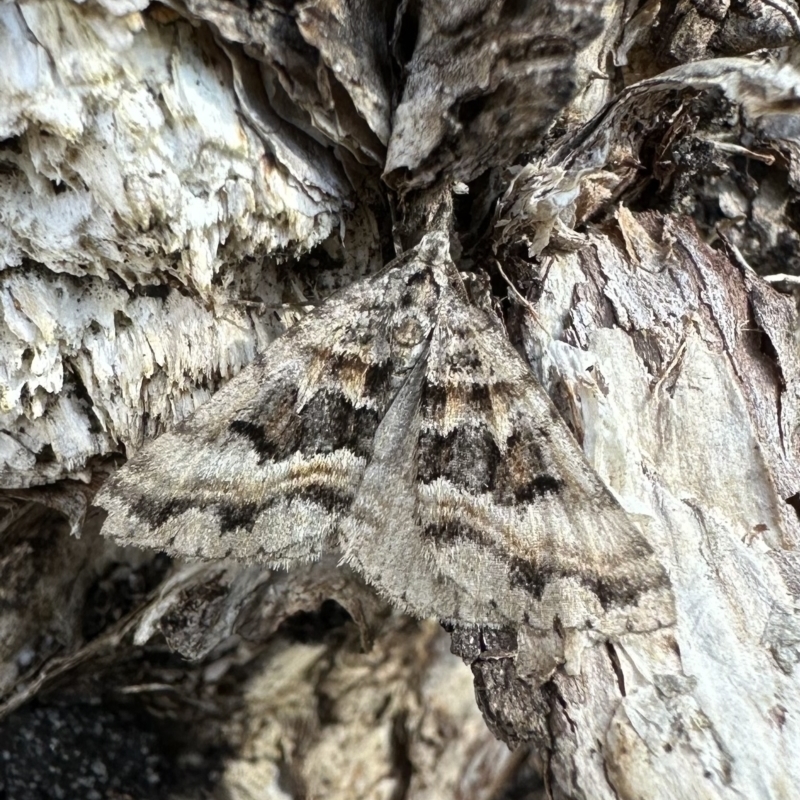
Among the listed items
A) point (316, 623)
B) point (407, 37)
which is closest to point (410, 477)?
point (316, 623)

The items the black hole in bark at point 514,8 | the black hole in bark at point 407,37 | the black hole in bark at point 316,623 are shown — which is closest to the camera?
the black hole in bark at point 514,8

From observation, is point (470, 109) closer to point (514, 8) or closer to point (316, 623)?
point (514, 8)

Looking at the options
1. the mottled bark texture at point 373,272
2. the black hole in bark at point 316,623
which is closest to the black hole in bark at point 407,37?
the mottled bark texture at point 373,272

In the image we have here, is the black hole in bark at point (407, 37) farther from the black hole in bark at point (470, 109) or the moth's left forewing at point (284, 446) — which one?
the moth's left forewing at point (284, 446)

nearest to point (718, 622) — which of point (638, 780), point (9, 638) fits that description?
point (638, 780)

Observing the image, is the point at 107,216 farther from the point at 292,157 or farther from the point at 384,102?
the point at 384,102

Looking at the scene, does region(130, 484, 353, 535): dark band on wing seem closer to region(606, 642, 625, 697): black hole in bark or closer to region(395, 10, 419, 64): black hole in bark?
region(606, 642, 625, 697): black hole in bark
